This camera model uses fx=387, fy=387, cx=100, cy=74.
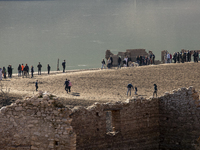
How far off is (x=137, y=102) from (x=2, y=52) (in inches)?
5220

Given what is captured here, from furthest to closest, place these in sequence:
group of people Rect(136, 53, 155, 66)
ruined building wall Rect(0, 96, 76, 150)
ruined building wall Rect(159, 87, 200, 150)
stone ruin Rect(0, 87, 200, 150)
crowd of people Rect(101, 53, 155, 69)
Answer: group of people Rect(136, 53, 155, 66) < crowd of people Rect(101, 53, 155, 69) < ruined building wall Rect(159, 87, 200, 150) < stone ruin Rect(0, 87, 200, 150) < ruined building wall Rect(0, 96, 76, 150)

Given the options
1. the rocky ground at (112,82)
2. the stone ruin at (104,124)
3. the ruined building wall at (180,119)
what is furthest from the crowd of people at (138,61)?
the stone ruin at (104,124)

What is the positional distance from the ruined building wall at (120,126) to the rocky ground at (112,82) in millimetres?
10999

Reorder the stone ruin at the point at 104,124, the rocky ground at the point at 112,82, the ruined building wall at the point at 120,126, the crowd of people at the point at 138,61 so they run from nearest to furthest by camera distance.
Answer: the stone ruin at the point at 104,124 → the ruined building wall at the point at 120,126 → the rocky ground at the point at 112,82 → the crowd of people at the point at 138,61

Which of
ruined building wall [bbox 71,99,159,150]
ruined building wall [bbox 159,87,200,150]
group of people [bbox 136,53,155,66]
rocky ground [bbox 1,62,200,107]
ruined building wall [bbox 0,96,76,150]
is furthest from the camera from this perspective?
group of people [bbox 136,53,155,66]

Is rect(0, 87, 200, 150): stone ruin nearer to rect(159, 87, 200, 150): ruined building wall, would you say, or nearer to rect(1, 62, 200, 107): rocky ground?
rect(159, 87, 200, 150): ruined building wall

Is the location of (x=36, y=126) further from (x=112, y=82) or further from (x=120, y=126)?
(x=112, y=82)

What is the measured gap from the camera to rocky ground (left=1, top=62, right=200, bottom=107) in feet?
103

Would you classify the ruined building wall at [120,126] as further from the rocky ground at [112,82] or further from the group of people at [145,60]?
the group of people at [145,60]

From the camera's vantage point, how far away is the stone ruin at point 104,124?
13023mm

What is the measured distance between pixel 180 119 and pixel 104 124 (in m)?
3.84

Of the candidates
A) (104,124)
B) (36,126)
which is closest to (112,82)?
(104,124)

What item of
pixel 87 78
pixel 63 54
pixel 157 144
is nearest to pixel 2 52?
pixel 63 54

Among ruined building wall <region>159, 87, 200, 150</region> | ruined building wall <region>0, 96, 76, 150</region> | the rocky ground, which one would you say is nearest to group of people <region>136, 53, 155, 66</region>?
the rocky ground
